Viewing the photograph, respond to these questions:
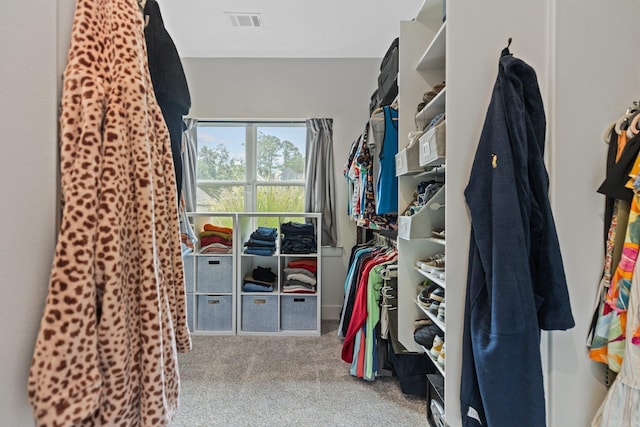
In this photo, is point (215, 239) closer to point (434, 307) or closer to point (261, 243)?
point (261, 243)

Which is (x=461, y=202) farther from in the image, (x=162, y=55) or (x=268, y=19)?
(x=268, y=19)

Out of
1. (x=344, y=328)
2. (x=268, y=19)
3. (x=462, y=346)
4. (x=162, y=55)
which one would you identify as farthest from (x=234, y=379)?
(x=268, y=19)

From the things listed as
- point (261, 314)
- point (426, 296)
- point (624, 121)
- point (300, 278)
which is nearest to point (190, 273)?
point (261, 314)

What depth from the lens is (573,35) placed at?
40.9 inches

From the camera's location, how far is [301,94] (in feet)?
11.0

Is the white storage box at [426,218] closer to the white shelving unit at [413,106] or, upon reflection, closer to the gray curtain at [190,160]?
the white shelving unit at [413,106]

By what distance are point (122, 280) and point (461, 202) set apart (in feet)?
3.19

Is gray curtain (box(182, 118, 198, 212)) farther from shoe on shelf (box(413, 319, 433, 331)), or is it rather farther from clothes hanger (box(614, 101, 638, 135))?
clothes hanger (box(614, 101, 638, 135))

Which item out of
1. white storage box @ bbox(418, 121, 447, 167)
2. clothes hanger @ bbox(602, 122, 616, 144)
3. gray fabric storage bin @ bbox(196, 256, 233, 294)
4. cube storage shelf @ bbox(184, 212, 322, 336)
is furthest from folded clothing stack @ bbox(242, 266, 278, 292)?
clothes hanger @ bbox(602, 122, 616, 144)

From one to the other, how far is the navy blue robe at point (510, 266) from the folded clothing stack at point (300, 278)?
6.60 ft

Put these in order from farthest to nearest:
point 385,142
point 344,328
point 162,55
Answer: point 344,328, point 385,142, point 162,55

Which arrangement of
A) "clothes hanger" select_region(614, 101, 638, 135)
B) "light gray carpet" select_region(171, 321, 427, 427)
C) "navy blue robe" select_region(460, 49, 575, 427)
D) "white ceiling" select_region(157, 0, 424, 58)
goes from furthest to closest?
"white ceiling" select_region(157, 0, 424, 58)
"light gray carpet" select_region(171, 321, 427, 427)
"clothes hanger" select_region(614, 101, 638, 135)
"navy blue robe" select_region(460, 49, 575, 427)

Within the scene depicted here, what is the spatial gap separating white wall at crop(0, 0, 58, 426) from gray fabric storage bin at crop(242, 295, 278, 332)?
2388 millimetres

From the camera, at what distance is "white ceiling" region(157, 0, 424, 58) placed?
243 cm
